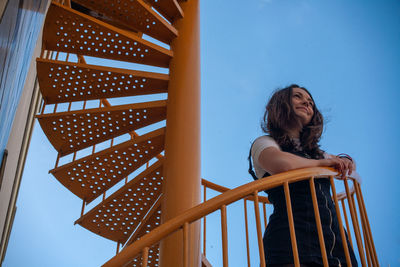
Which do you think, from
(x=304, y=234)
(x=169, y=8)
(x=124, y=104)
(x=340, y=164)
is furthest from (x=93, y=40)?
(x=304, y=234)

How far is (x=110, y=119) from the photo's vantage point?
8.88 ft

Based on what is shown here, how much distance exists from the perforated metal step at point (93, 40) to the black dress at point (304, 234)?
1.56 meters

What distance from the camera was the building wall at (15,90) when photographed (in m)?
1.72

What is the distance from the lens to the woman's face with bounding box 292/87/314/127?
5.77 feet

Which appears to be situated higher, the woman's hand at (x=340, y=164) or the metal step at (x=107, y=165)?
the woman's hand at (x=340, y=164)

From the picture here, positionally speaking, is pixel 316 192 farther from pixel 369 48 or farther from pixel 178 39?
pixel 369 48

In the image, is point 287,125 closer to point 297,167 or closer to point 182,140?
point 297,167

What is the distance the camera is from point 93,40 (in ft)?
8.70

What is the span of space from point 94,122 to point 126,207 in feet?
2.22

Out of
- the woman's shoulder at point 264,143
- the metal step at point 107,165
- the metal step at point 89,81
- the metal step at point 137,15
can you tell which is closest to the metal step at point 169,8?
the metal step at point 137,15

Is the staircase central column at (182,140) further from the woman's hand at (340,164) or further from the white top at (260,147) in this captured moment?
the woman's hand at (340,164)

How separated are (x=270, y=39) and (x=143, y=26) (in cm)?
494

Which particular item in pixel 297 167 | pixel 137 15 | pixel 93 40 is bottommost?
pixel 297 167

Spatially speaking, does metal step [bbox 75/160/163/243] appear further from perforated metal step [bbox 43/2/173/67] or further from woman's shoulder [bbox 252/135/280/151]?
woman's shoulder [bbox 252/135/280/151]
